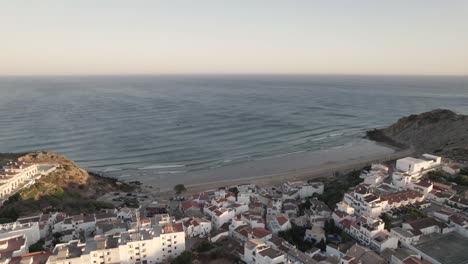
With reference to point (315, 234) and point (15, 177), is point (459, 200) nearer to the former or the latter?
point (315, 234)

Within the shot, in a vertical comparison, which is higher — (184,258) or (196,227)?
(184,258)

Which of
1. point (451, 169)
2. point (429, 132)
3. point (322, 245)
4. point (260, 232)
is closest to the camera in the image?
point (322, 245)

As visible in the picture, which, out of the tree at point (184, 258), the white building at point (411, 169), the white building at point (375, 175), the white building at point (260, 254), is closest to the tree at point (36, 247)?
the tree at point (184, 258)

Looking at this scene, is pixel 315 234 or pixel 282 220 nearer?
pixel 315 234

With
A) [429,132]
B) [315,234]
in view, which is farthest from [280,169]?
[429,132]

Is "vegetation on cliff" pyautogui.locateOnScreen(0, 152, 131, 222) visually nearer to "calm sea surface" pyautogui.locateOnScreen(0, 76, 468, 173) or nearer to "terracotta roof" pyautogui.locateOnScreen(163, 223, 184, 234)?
"calm sea surface" pyautogui.locateOnScreen(0, 76, 468, 173)

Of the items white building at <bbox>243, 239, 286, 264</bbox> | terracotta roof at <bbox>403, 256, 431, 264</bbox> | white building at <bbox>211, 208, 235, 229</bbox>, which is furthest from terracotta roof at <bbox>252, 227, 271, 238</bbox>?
terracotta roof at <bbox>403, 256, 431, 264</bbox>
